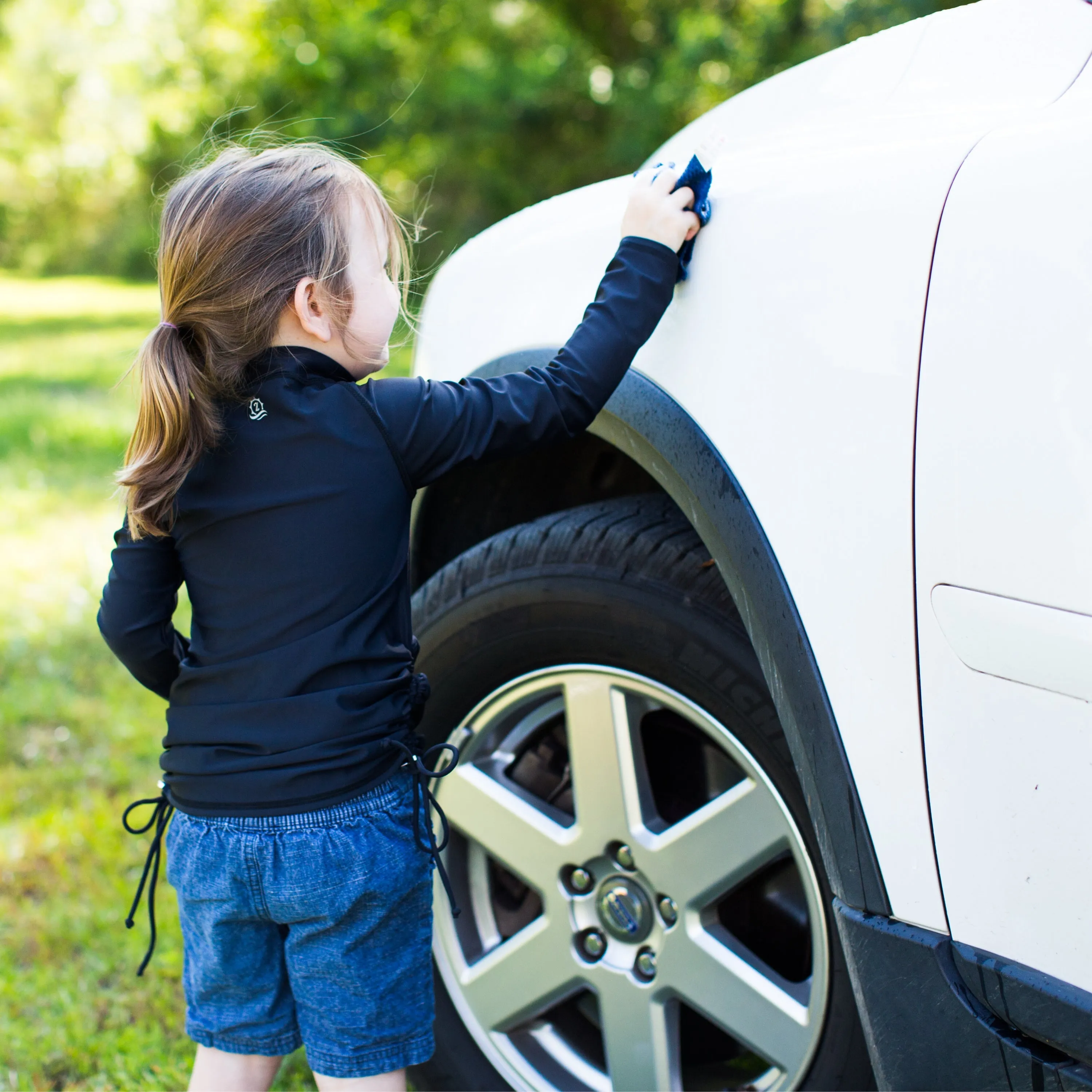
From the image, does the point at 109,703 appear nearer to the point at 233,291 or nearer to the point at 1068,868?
the point at 233,291

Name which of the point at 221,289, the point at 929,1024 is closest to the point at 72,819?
the point at 221,289

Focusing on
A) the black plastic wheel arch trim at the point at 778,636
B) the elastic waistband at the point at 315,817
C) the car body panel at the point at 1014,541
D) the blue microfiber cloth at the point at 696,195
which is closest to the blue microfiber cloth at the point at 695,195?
the blue microfiber cloth at the point at 696,195

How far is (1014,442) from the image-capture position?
3.67ft

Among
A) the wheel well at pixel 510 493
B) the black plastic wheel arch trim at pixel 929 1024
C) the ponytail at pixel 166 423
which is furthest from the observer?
the wheel well at pixel 510 493

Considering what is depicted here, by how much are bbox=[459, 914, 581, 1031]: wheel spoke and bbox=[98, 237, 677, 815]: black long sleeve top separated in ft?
1.48

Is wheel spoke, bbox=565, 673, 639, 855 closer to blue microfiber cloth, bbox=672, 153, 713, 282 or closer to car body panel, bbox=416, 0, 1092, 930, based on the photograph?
car body panel, bbox=416, 0, 1092, 930

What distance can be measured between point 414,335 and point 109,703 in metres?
2.37

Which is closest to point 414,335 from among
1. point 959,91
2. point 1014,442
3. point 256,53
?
point 959,91

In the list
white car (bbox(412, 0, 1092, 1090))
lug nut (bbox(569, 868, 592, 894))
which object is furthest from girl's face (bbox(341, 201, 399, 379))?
lug nut (bbox(569, 868, 592, 894))

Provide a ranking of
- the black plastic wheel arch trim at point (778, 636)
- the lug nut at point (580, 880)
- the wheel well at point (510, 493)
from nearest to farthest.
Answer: the black plastic wheel arch trim at point (778, 636) < the lug nut at point (580, 880) < the wheel well at point (510, 493)

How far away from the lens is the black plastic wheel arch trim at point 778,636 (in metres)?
1.32

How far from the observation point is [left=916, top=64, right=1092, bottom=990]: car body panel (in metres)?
1.09

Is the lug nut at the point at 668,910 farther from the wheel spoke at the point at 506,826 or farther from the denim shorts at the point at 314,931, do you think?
the denim shorts at the point at 314,931

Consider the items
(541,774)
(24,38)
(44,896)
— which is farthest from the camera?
(24,38)
